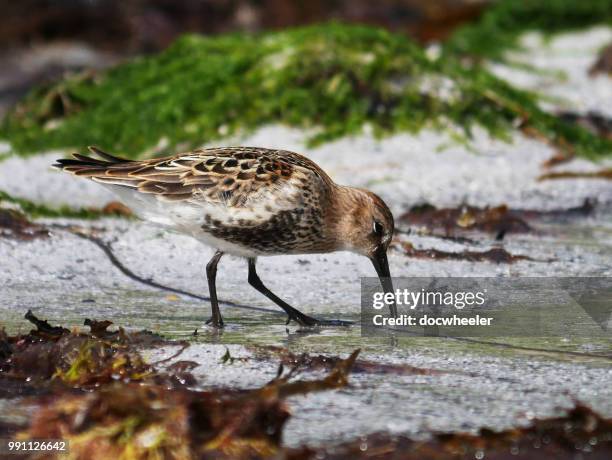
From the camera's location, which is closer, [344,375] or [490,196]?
[344,375]

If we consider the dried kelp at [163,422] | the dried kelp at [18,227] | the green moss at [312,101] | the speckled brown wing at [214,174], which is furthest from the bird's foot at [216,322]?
the green moss at [312,101]

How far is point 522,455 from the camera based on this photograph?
121 inches

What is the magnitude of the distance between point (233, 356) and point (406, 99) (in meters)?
4.11

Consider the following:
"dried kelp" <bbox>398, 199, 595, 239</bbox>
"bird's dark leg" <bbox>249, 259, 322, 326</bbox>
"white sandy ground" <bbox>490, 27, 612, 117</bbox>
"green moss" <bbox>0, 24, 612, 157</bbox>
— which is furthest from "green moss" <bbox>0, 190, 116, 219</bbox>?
"white sandy ground" <bbox>490, 27, 612, 117</bbox>

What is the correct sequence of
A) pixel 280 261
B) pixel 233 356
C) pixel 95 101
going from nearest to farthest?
pixel 233 356 < pixel 280 261 < pixel 95 101

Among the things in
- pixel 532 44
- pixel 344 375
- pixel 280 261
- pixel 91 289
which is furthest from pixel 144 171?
pixel 532 44

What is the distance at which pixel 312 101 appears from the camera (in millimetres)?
7691

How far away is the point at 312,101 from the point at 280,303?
3168mm

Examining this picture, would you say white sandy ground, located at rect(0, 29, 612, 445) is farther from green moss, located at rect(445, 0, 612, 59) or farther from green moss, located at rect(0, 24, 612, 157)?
green moss, located at rect(445, 0, 612, 59)

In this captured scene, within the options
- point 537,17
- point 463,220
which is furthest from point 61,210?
point 537,17

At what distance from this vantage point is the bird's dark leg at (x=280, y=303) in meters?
4.53

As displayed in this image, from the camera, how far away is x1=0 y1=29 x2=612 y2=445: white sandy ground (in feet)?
11.4

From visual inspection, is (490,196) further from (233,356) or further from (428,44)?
(428,44)

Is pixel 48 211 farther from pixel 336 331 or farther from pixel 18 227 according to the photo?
pixel 336 331
